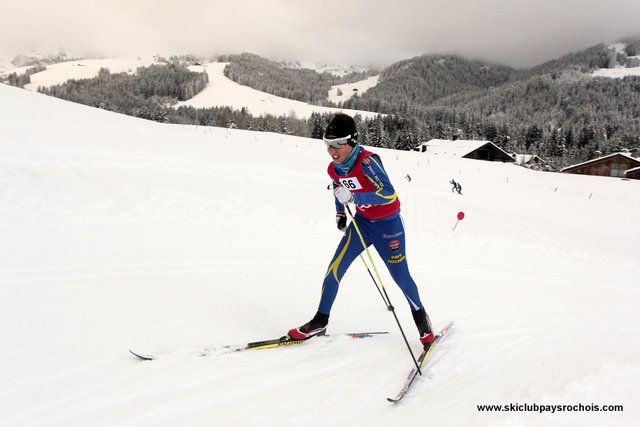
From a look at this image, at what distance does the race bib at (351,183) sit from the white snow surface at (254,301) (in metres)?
1.80

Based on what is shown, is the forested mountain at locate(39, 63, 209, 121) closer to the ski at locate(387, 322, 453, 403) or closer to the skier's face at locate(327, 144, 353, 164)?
the skier's face at locate(327, 144, 353, 164)

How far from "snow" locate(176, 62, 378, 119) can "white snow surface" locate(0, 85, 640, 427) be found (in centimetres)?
10082

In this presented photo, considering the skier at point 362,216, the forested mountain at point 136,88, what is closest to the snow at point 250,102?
the forested mountain at point 136,88

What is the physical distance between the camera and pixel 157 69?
177 meters

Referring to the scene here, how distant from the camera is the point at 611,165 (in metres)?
48.7

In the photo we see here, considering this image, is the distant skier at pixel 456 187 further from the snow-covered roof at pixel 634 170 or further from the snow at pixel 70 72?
the snow at pixel 70 72

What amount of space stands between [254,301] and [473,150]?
207 ft

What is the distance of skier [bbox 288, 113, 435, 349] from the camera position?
352cm

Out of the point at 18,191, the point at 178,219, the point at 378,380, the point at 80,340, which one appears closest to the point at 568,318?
the point at 378,380

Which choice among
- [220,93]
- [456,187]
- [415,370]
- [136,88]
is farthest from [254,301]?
[136,88]

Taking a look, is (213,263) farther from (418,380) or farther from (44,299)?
(418,380)

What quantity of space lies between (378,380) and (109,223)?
688 cm

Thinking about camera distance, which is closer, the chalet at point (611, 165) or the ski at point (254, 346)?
the ski at point (254, 346)

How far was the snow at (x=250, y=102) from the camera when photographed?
11725 cm
